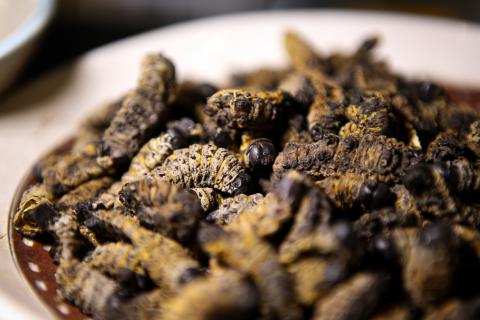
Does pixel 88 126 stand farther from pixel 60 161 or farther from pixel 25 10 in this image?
pixel 25 10

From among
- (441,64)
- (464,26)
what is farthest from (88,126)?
(464,26)

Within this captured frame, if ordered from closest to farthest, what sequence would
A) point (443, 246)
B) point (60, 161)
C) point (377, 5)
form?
point (443, 246)
point (60, 161)
point (377, 5)

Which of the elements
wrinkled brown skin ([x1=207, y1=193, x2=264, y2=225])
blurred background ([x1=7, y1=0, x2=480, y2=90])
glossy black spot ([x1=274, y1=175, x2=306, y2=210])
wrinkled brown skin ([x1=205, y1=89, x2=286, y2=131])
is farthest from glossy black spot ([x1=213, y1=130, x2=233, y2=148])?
blurred background ([x1=7, y1=0, x2=480, y2=90])

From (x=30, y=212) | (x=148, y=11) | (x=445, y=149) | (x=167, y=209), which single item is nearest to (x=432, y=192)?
(x=445, y=149)

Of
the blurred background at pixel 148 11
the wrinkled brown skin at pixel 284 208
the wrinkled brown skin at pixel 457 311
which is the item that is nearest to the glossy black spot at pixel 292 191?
the wrinkled brown skin at pixel 284 208

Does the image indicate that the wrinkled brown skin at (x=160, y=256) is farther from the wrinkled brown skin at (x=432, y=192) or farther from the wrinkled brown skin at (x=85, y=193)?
the wrinkled brown skin at (x=432, y=192)

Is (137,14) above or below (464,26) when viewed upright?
below

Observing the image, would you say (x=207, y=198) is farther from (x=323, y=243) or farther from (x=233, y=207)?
(x=323, y=243)
